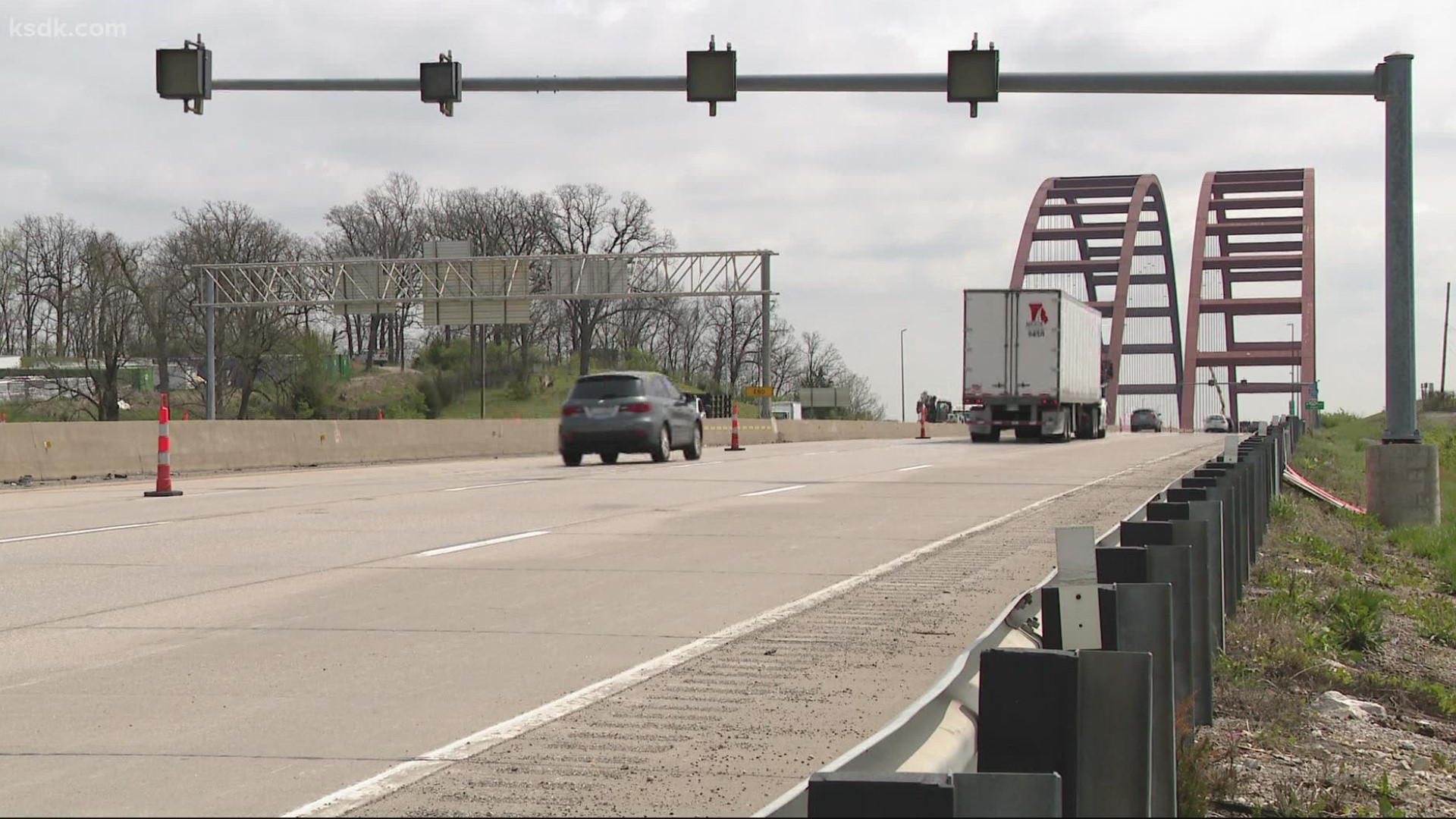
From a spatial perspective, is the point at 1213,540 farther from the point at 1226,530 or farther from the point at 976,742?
the point at 976,742

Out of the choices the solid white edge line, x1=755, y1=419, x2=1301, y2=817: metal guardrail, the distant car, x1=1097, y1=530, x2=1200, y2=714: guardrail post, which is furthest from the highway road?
the distant car

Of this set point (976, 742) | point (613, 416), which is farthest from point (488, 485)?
point (976, 742)

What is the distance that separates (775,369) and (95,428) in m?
122

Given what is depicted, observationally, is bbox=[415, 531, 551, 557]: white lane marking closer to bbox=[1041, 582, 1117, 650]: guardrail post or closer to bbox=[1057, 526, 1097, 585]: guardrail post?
bbox=[1057, 526, 1097, 585]: guardrail post

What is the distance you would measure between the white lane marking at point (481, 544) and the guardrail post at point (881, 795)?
9629mm

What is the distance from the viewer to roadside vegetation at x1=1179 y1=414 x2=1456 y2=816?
5336mm

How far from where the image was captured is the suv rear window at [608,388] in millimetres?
27250

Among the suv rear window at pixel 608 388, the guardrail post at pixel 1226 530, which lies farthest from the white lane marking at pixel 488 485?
the guardrail post at pixel 1226 530

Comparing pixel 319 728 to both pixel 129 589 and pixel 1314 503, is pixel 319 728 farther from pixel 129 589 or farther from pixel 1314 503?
pixel 1314 503

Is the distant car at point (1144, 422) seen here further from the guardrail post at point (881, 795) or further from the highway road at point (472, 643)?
the guardrail post at point (881, 795)

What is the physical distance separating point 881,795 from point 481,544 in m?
10.5

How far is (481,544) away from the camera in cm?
1285

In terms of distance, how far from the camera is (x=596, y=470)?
83.4 feet

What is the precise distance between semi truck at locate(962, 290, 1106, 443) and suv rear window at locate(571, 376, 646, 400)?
17907mm
